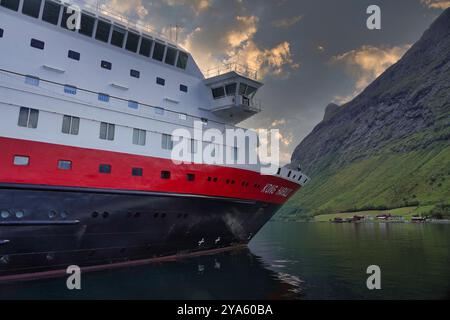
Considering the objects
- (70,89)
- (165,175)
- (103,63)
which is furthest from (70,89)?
(165,175)

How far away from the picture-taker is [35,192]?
12.9 m

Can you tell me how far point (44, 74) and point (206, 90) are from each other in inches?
371

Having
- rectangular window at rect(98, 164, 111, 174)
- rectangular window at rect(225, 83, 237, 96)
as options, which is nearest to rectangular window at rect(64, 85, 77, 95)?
rectangular window at rect(98, 164, 111, 174)

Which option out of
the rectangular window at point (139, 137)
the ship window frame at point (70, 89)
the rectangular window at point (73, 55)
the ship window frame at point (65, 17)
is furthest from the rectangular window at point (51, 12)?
the rectangular window at point (139, 137)

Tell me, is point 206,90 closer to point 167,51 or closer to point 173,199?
point 167,51

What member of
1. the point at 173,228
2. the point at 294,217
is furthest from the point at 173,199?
the point at 294,217

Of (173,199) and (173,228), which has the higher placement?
(173,199)

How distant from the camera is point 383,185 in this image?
143750 millimetres

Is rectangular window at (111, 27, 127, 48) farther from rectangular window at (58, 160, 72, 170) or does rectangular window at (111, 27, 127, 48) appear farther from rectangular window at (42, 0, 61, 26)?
rectangular window at (58, 160, 72, 170)

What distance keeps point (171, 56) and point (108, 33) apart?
3.80 meters

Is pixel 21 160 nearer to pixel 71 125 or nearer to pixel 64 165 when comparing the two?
pixel 64 165

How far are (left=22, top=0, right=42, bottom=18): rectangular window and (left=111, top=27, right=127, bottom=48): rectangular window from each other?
3537 millimetres

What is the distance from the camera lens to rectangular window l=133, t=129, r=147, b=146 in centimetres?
1602
